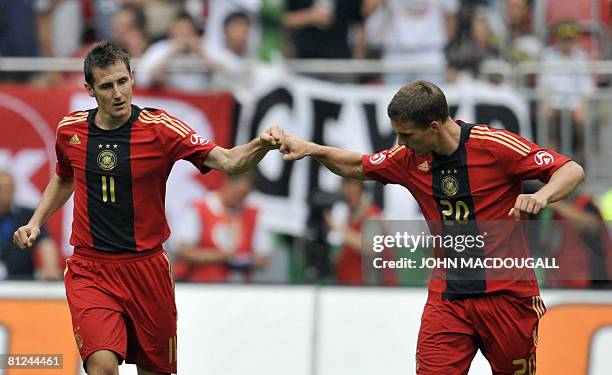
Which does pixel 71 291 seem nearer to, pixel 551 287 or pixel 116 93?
pixel 116 93

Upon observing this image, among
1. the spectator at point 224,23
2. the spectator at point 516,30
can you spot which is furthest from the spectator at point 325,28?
the spectator at point 516,30

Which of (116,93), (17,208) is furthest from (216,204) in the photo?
(116,93)

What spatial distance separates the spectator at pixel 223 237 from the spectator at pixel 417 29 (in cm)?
209

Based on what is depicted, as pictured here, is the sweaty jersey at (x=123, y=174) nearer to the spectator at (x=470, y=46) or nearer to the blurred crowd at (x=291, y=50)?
the blurred crowd at (x=291, y=50)

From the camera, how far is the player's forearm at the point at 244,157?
7.00 m

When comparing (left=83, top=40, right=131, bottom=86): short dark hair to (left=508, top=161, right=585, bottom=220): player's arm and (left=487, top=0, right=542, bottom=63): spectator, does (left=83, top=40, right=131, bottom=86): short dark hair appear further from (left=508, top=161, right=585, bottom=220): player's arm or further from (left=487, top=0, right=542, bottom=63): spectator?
(left=487, top=0, right=542, bottom=63): spectator

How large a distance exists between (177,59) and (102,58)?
4.69 metres

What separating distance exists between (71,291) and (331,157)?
174 cm

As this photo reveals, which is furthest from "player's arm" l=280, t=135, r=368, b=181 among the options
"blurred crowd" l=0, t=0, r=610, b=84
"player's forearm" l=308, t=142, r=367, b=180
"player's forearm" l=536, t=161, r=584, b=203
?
"blurred crowd" l=0, t=0, r=610, b=84

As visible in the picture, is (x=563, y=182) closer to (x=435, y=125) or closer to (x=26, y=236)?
(x=435, y=125)

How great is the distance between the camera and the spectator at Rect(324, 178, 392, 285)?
1061 cm

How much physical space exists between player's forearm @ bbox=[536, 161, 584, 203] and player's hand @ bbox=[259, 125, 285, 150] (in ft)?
5.18

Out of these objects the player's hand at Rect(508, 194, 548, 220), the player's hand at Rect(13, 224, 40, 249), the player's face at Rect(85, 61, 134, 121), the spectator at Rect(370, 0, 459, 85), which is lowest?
the player's hand at Rect(13, 224, 40, 249)

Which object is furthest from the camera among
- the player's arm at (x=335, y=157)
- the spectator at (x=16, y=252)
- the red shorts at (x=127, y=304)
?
the spectator at (x=16, y=252)
